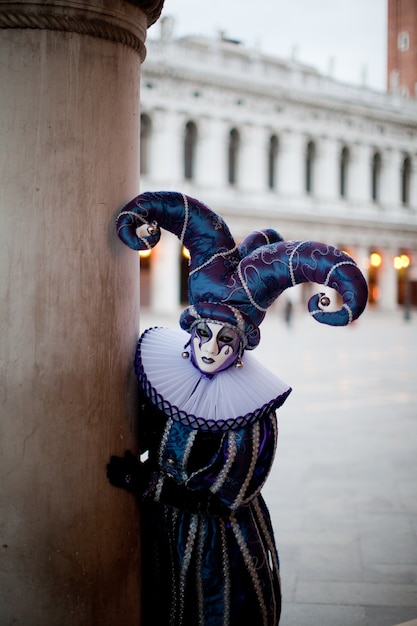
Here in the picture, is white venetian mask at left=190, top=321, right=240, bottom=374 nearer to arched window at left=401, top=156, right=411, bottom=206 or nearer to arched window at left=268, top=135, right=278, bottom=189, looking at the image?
arched window at left=268, top=135, right=278, bottom=189

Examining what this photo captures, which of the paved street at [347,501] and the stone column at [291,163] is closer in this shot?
the paved street at [347,501]

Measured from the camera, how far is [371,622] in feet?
10.7

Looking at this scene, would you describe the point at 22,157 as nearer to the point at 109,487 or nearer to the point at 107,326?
the point at 107,326

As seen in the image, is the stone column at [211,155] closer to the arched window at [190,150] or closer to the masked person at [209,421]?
the arched window at [190,150]

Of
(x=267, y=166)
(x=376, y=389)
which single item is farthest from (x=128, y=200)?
(x=267, y=166)

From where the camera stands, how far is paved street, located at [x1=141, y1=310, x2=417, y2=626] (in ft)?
11.5

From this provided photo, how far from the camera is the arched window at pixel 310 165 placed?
1312 inches

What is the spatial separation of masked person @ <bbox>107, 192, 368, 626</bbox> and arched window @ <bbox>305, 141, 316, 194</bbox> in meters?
31.9

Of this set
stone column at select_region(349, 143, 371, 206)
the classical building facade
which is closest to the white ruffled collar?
the classical building facade

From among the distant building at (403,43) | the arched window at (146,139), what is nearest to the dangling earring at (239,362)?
the arched window at (146,139)

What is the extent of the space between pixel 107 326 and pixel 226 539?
711mm

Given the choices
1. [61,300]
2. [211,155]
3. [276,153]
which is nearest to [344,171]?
[276,153]

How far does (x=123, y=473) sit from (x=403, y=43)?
5271 centimetres

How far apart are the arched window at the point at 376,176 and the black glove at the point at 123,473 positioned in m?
35.2
